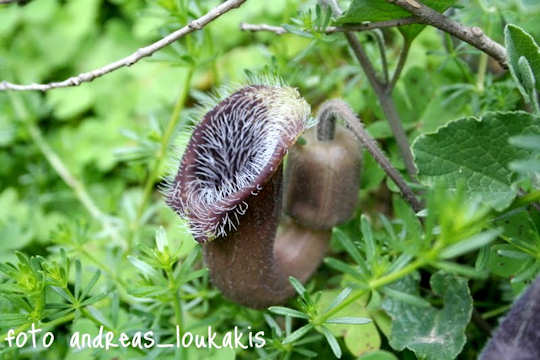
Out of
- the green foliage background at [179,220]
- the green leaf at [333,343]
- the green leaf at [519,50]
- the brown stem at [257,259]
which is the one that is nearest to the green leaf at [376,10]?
the green foliage background at [179,220]

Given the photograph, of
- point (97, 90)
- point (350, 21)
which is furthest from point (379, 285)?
point (97, 90)

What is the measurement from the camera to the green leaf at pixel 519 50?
3.45 feet

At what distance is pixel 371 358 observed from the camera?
117 centimetres

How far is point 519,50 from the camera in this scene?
3.54 feet

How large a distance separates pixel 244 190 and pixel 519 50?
1.96 feet

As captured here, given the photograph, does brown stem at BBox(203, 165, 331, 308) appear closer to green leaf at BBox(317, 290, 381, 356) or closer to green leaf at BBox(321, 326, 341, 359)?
green leaf at BBox(317, 290, 381, 356)

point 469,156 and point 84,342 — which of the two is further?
point 84,342

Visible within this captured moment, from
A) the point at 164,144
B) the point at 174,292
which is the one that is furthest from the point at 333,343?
the point at 164,144

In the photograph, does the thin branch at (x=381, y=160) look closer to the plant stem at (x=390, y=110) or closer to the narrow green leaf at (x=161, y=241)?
the plant stem at (x=390, y=110)

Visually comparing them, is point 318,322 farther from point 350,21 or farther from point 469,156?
point 350,21

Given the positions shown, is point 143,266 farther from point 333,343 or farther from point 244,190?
point 333,343

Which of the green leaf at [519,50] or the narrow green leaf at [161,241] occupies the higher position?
the green leaf at [519,50]

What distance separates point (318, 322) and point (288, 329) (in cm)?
19

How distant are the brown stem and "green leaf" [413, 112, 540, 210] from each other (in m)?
0.31
